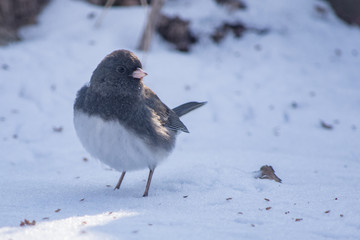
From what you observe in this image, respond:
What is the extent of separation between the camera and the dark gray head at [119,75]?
104 inches

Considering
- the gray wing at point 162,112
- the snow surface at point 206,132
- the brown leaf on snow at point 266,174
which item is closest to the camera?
the snow surface at point 206,132

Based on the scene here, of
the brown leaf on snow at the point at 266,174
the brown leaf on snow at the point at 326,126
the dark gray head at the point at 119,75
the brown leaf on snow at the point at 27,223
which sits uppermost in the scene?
the dark gray head at the point at 119,75

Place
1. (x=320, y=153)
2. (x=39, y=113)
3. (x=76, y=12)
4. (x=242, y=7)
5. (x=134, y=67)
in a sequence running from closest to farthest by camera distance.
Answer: (x=134, y=67)
(x=320, y=153)
(x=39, y=113)
(x=76, y=12)
(x=242, y=7)

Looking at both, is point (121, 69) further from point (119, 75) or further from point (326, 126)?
point (326, 126)

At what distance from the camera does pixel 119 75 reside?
2660 mm

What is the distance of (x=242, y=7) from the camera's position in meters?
7.41

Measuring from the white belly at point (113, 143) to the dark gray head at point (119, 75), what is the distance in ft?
0.74

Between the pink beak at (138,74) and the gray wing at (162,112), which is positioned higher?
the pink beak at (138,74)

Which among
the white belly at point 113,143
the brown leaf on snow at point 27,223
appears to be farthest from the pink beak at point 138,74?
the brown leaf on snow at point 27,223

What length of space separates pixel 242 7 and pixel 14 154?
17.0 feet

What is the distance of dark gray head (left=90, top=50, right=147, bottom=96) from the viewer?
2641mm

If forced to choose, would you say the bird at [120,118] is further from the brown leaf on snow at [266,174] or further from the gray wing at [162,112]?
the brown leaf on snow at [266,174]

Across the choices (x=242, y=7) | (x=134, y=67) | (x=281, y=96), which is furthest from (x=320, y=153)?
(x=242, y=7)

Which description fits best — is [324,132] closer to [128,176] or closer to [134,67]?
[128,176]
